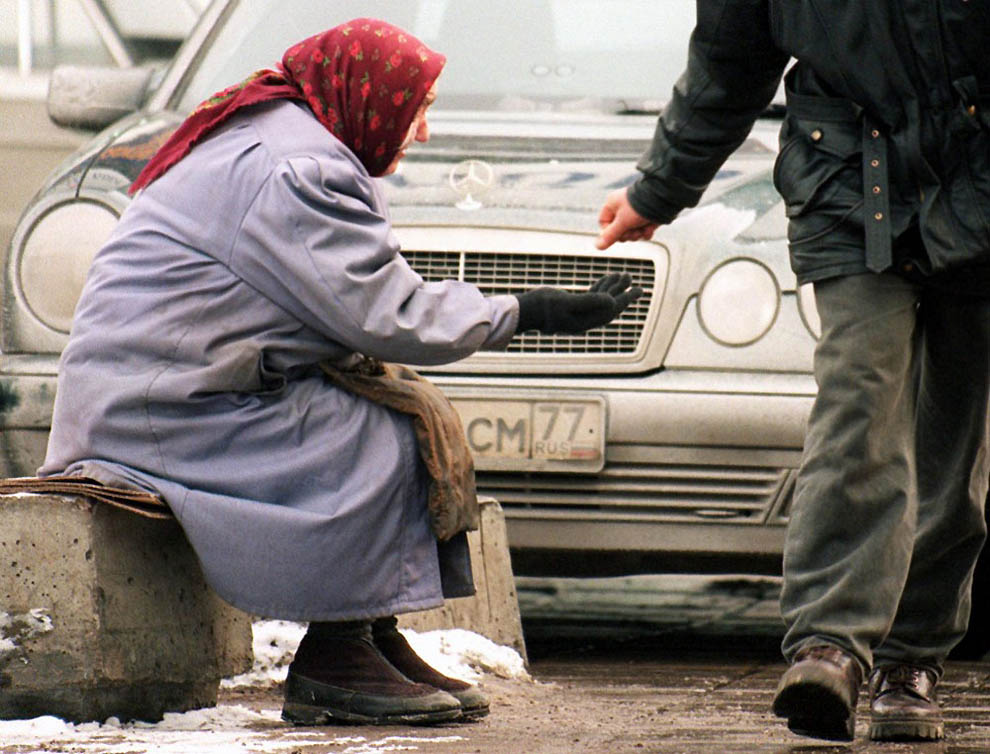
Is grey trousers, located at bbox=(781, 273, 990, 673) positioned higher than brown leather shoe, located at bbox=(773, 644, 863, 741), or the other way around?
grey trousers, located at bbox=(781, 273, 990, 673)

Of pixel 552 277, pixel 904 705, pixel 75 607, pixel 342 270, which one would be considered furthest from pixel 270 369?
pixel 552 277

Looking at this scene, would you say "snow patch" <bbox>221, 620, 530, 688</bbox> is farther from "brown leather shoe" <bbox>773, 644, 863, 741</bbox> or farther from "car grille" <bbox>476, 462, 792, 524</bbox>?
"brown leather shoe" <bbox>773, 644, 863, 741</bbox>

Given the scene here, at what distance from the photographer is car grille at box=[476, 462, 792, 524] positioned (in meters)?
4.83

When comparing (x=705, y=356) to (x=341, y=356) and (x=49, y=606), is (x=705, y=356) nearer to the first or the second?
(x=341, y=356)

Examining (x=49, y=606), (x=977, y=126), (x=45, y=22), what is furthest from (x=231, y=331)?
(x=45, y=22)

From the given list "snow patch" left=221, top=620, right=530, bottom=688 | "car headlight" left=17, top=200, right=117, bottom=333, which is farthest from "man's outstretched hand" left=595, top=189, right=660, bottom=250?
"car headlight" left=17, top=200, right=117, bottom=333

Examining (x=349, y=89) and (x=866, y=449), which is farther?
(x=349, y=89)

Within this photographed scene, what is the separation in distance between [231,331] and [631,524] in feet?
4.91

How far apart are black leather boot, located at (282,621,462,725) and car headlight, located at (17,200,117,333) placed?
1.54 meters

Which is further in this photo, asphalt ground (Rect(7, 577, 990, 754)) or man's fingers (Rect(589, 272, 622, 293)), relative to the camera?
man's fingers (Rect(589, 272, 622, 293))

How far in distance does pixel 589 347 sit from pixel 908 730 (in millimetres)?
1619

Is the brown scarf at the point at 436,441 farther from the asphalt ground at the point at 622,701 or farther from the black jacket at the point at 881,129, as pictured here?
the black jacket at the point at 881,129

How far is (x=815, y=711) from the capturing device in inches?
127

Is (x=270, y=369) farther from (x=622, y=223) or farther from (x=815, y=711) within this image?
(x=815, y=711)
